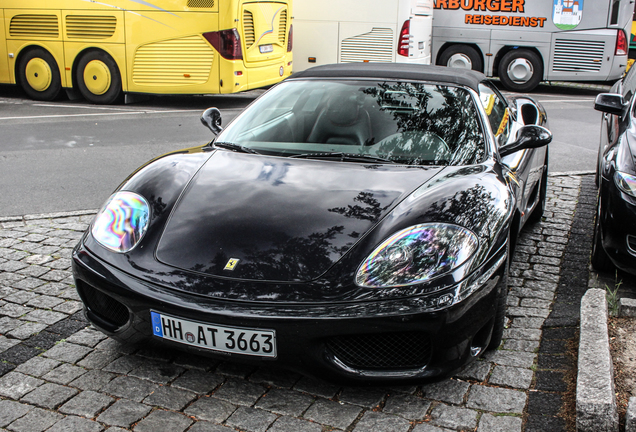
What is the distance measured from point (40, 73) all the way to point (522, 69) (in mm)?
9953

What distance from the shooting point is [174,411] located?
263cm

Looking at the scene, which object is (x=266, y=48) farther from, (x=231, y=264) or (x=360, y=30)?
(x=231, y=264)

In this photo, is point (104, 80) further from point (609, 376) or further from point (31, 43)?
point (609, 376)

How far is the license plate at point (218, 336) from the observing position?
252 cm

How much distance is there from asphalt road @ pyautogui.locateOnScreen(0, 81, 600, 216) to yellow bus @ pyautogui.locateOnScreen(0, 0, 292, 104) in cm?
42

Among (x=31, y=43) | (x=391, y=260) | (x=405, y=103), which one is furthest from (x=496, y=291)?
(x=31, y=43)

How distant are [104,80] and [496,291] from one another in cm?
1038

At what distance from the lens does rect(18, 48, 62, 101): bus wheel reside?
12.0 m

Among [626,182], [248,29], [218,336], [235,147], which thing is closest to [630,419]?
[218,336]

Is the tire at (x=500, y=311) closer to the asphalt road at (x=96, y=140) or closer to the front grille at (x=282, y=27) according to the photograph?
the asphalt road at (x=96, y=140)

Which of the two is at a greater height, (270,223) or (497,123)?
(497,123)

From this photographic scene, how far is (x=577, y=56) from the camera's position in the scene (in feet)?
47.0

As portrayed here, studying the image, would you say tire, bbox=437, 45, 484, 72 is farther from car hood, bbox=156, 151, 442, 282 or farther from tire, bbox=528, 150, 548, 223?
car hood, bbox=156, 151, 442, 282

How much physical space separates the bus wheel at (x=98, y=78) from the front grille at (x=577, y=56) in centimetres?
925
